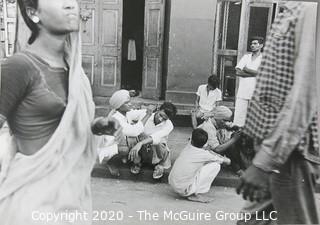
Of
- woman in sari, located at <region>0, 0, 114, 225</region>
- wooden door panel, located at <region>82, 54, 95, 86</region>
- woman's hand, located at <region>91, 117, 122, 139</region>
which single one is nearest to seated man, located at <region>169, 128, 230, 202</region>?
wooden door panel, located at <region>82, 54, 95, 86</region>

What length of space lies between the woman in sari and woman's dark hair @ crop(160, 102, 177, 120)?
2.78 ft

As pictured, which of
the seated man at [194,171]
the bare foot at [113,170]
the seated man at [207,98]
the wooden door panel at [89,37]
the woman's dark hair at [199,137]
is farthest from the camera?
the seated man at [194,171]

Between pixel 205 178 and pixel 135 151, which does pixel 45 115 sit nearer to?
pixel 135 151

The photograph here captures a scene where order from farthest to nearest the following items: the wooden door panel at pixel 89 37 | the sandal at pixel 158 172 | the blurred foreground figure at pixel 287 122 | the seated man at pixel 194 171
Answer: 1. the sandal at pixel 158 172
2. the seated man at pixel 194 171
3. the wooden door panel at pixel 89 37
4. the blurred foreground figure at pixel 287 122

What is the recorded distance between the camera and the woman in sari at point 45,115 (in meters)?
1.86

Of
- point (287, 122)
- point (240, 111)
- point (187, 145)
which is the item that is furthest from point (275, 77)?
point (187, 145)

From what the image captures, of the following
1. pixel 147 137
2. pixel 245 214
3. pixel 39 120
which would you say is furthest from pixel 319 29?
pixel 147 137

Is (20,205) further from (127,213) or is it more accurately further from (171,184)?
(171,184)

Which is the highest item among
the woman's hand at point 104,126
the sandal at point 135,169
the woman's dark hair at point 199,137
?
the woman's hand at point 104,126

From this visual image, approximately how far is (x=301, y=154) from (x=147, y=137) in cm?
151

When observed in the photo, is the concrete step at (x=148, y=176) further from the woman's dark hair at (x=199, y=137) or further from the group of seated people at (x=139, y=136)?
the woman's dark hair at (x=199, y=137)

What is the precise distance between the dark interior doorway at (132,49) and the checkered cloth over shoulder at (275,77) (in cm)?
89

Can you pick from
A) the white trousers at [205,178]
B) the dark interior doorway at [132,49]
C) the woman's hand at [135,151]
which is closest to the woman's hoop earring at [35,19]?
the dark interior doorway at [132,49]

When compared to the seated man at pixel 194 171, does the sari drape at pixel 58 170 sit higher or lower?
higher
